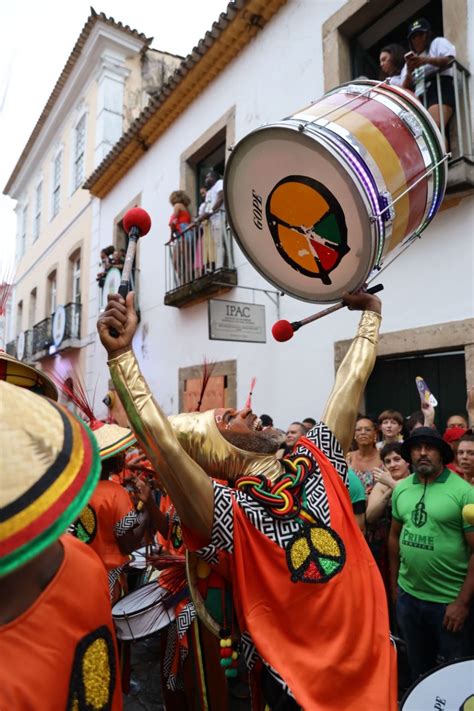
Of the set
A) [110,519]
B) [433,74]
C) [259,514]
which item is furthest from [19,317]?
[259,514]

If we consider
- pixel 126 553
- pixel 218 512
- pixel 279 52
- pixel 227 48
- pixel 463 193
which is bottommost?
pixel 126 553

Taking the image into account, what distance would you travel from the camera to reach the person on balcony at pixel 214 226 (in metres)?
7.86

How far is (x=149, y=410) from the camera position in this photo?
1.36 metres

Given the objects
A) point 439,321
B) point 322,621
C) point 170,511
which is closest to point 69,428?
point 322,621

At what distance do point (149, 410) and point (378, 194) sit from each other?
96cm

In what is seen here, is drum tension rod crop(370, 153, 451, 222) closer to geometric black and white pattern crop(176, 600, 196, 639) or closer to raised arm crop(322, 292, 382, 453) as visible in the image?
raised arm crop(322, 292, 382, 453)

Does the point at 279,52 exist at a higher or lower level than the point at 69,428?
higher

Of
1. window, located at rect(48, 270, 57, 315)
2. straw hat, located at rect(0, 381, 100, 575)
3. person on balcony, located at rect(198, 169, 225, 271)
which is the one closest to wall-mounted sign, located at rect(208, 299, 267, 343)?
person on balcony, located at rect(198, 169, 225, 271)

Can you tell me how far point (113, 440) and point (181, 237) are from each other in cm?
635

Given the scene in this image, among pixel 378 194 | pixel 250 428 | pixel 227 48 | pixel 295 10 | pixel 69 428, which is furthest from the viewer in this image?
pixel 227 48

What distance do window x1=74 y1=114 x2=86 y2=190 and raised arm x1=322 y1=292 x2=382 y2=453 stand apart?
13551mm

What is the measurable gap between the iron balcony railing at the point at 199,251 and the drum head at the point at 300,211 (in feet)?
17.9

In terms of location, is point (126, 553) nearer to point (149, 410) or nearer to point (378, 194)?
point (149, 410)

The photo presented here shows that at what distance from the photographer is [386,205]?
66.4 inches
